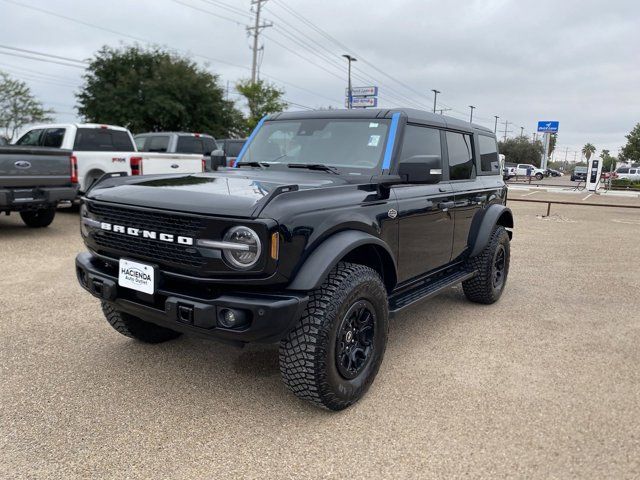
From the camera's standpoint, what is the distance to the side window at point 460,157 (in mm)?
4379

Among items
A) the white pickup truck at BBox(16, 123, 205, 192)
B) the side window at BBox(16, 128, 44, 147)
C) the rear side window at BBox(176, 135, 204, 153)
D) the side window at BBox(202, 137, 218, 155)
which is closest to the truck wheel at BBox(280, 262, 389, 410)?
the white pickup truck at BBox(16, 123, 205, 192)

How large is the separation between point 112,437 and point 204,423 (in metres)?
0.46

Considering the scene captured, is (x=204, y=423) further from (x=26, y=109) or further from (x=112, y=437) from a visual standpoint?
(x=26, y=109)

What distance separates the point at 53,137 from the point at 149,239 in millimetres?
8668

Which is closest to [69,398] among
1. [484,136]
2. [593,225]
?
[484,136]

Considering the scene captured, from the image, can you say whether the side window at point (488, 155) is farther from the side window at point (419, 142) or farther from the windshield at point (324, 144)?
the windshield at point (324, 144)

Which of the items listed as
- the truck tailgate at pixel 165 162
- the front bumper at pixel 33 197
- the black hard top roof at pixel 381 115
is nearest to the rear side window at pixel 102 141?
the truck tailgate at pixel 165 162

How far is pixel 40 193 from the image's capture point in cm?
766

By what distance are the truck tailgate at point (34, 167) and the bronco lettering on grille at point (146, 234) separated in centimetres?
538

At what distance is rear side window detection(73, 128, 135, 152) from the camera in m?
9.80

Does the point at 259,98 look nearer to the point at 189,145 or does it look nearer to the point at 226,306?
the point at 189,145

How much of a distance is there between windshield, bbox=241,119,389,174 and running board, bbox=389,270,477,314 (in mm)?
927

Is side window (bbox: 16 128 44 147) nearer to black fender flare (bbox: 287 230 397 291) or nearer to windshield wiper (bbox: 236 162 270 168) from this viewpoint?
windshield wiper (bbox: 236 162 270 168)

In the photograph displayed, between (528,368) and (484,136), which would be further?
(484,136)
